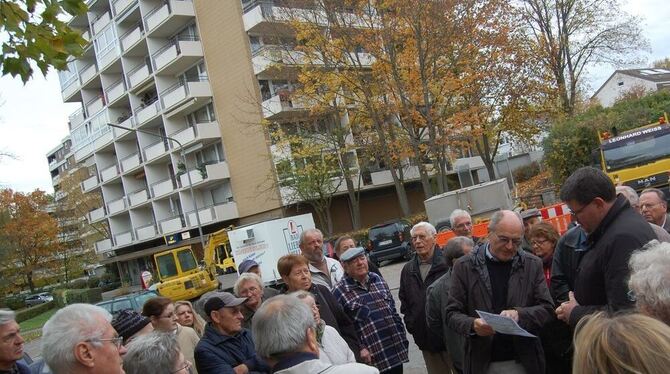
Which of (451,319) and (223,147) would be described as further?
(223,147)

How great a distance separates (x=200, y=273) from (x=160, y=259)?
2.62 meters

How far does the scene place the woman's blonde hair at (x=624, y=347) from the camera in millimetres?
1520

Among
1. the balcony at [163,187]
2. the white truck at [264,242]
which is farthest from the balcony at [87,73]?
the white truck at [264,242]

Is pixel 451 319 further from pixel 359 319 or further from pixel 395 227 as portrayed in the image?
pixel 395 227

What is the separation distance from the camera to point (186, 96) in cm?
3581

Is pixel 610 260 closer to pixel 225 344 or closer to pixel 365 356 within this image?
pixel 365 356

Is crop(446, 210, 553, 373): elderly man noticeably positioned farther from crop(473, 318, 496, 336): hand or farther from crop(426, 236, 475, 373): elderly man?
crop(426, 236, 475, 373): elderly man

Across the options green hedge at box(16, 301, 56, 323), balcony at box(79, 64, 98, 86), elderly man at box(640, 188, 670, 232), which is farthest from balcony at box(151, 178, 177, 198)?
elderly man at box(640, 188, 670, 232)

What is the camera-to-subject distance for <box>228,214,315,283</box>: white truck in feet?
71.2

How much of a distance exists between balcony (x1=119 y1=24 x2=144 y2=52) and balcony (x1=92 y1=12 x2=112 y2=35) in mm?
3297

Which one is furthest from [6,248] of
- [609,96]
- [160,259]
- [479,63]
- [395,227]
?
[609,96]

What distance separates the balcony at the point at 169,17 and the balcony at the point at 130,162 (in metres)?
9.33

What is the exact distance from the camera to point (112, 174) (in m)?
46.5

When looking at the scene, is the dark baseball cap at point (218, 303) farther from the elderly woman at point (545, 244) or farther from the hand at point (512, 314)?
the elderly woman at point (545, 244)
